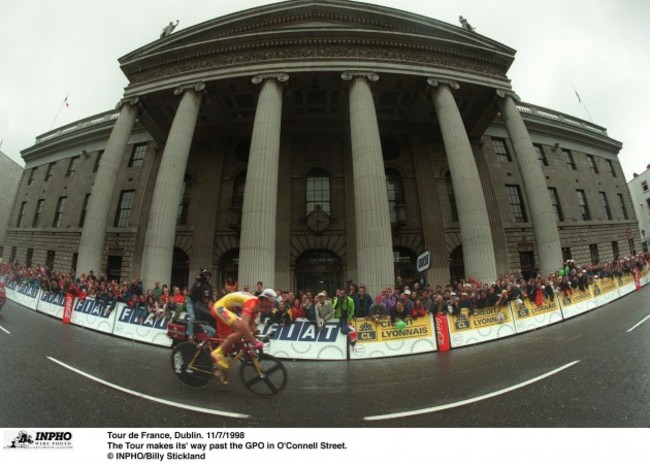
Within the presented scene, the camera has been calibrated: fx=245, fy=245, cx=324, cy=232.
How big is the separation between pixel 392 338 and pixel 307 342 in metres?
1.92

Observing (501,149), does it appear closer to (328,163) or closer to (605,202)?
(605,202)

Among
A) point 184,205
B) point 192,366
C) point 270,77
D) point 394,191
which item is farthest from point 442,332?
point 184,205

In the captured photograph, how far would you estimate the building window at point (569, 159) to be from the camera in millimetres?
14980

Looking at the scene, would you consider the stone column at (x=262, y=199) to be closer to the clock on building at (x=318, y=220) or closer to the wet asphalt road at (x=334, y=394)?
the clock on building at (x=318, y=220)

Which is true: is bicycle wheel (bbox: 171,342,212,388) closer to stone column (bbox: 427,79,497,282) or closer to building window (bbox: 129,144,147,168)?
stone column (bbox: 427,79,497,282)

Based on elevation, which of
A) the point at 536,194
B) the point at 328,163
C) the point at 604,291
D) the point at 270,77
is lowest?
the point at 604,291

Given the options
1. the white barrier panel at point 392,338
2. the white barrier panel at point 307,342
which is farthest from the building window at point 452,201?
the white barrier panel at point 307,342

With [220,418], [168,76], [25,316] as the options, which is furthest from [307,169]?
[220,418]

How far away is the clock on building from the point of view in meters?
13.1

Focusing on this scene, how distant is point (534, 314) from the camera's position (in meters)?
6.96

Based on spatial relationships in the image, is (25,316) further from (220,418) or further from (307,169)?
(307,169)

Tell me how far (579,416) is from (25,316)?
25.9 feet

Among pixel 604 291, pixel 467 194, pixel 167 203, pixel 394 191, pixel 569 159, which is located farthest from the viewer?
pixel 569 159
